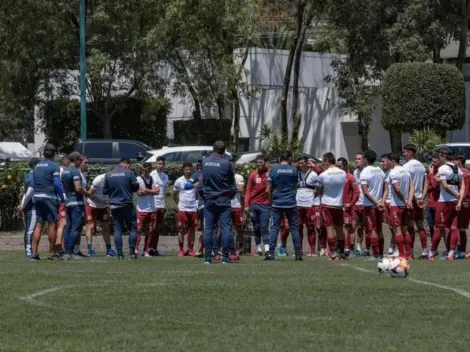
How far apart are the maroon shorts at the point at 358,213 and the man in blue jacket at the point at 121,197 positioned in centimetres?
455

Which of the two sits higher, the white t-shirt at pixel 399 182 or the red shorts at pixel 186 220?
the white t-shirt at pixel 399 182

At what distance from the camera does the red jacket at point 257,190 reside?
2267 centimetres

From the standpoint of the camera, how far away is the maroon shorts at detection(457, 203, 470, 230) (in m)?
21.5

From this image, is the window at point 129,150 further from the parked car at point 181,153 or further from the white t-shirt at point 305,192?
the white t-shirt at point 305,192

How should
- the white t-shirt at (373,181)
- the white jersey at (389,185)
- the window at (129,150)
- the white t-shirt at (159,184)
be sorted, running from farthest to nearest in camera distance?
the window at (129,150) < the white t-shirt at (159,184) < the white t-shirt at (373,181) < the white jersey at (389,185)

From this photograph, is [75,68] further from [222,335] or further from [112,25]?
[222,335]

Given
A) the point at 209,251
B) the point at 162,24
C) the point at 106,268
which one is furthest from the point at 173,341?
the point at 162,24

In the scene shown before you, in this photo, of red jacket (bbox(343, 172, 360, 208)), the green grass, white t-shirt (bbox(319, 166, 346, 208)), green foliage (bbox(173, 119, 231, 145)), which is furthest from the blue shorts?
green foliage (bbox(173, 119, 231, 145))

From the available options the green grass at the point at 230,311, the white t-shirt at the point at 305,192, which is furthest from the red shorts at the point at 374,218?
the green grass at the point at 230,311

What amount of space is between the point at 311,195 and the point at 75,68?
27.6 metres

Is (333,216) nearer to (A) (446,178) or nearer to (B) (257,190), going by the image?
(B) (257,190)

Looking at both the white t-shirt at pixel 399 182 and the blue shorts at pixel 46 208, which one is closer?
the white t-shirt at pixel 399 182

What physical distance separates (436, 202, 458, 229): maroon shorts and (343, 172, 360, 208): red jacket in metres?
1.98

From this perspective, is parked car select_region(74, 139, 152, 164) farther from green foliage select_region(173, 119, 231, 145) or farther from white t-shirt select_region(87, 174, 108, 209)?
white t-shirt select_region(87, 174, 108, 209)
